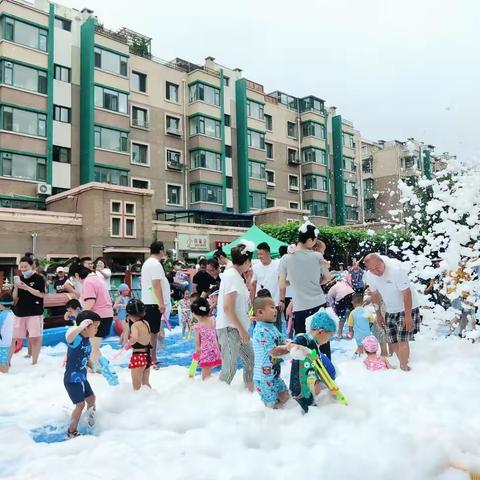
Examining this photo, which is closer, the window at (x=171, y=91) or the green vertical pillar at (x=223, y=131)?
the window at (x=171, y=91)

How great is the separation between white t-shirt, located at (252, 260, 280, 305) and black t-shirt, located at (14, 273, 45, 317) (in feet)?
11.8

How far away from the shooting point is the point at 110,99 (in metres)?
33.8

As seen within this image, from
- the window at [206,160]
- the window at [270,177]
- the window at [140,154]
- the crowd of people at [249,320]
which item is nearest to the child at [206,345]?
the crowd of people at [249,320]

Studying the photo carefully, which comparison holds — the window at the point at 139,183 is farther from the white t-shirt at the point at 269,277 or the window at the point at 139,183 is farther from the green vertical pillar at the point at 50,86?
the white t-shirt at the point at 269,277

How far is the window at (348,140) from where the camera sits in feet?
175

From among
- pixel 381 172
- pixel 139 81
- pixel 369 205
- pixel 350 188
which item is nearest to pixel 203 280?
pixel 139 81

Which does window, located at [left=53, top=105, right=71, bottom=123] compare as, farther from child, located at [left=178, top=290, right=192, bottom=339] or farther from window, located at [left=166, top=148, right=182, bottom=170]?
child, located at [left=178, top=290, right=192, bottom=339]

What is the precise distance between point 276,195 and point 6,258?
2600 centimetres

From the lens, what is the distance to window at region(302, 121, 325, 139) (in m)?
48.9

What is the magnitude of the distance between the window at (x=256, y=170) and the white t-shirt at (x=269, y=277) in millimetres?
34705

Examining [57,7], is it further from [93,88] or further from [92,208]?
[92,208]

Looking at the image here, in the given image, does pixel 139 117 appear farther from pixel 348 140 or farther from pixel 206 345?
pixel 206 345

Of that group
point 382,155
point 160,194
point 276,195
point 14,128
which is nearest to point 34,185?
point 14,128

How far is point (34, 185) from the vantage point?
1171 inches
